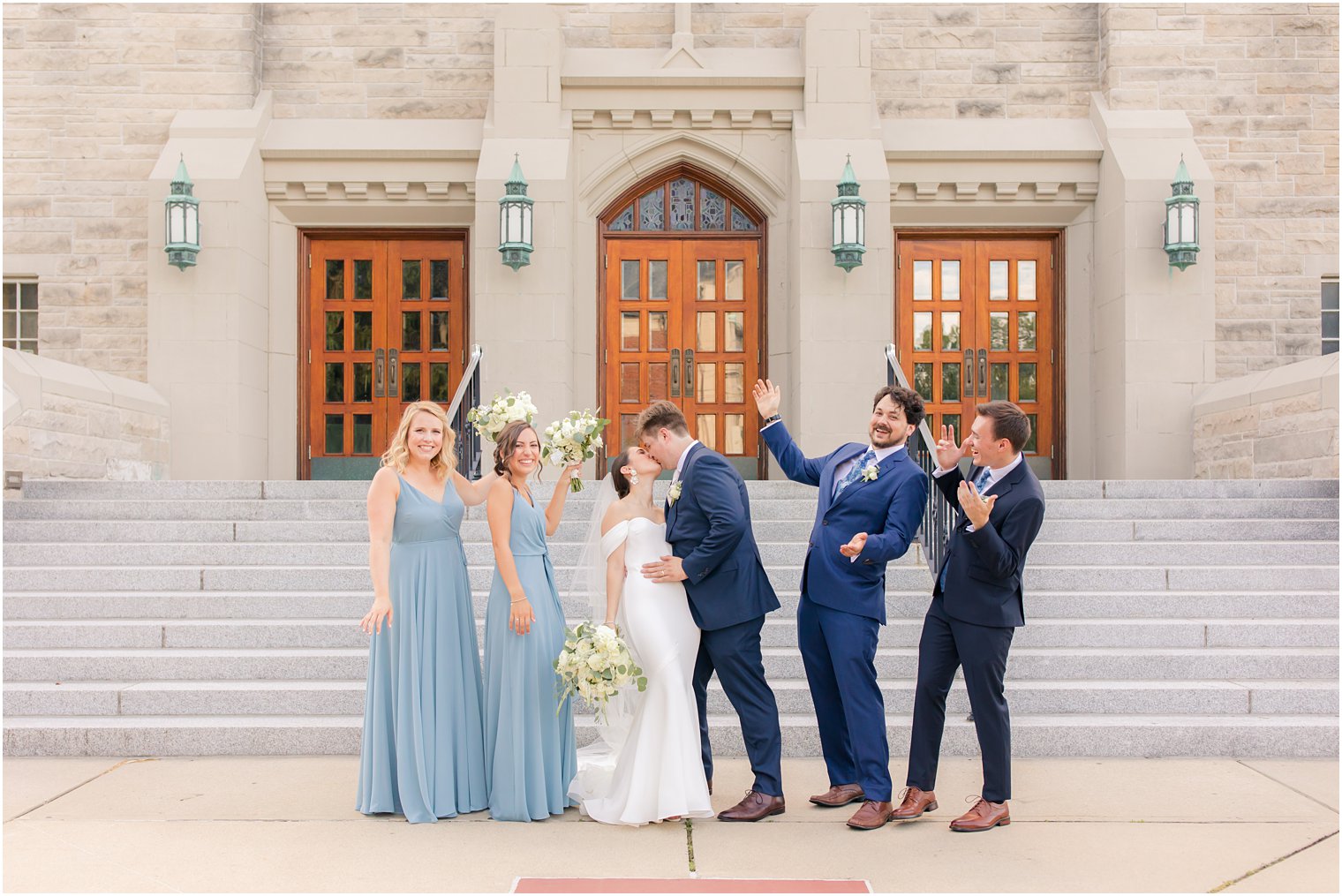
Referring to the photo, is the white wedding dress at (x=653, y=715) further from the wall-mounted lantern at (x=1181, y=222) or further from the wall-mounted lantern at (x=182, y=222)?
the wall-mounted lantern at (x=1181, y=222)

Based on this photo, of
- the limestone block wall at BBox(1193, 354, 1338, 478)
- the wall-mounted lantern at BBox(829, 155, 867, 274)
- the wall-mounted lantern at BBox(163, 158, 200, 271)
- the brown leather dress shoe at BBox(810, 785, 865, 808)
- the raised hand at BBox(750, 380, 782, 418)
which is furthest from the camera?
the wall-mounted lantern at BBox(163, 158, 200, 271)

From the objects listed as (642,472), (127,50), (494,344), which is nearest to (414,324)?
(494,344)

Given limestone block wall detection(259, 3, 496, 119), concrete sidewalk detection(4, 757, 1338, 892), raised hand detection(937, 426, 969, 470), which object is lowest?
concrete sidewalk detection(4, 757, 1338, 892)

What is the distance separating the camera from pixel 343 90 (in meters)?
12.5

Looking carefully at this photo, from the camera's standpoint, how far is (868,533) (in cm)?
490

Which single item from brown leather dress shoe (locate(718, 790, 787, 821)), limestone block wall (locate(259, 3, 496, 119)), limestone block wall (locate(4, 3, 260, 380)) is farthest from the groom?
limestone block wall (locate(4, 3, 260, 380))

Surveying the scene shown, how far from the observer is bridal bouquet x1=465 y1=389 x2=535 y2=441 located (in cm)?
516

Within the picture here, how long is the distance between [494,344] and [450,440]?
6317 mm

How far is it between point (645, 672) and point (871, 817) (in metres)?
1.10

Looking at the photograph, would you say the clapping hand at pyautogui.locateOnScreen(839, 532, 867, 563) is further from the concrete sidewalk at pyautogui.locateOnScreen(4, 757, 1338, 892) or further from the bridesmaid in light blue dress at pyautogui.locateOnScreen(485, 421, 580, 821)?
the bridesmaid in light blue dress at pyautogui.locateOnScreen(485, 421, 580, 821)

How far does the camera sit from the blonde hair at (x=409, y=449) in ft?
16.4

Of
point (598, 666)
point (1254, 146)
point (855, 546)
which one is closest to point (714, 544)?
point (855, 546)

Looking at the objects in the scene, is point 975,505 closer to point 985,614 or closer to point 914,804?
point 985,614

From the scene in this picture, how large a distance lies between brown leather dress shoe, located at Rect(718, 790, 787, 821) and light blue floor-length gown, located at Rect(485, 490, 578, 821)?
2.39ft
